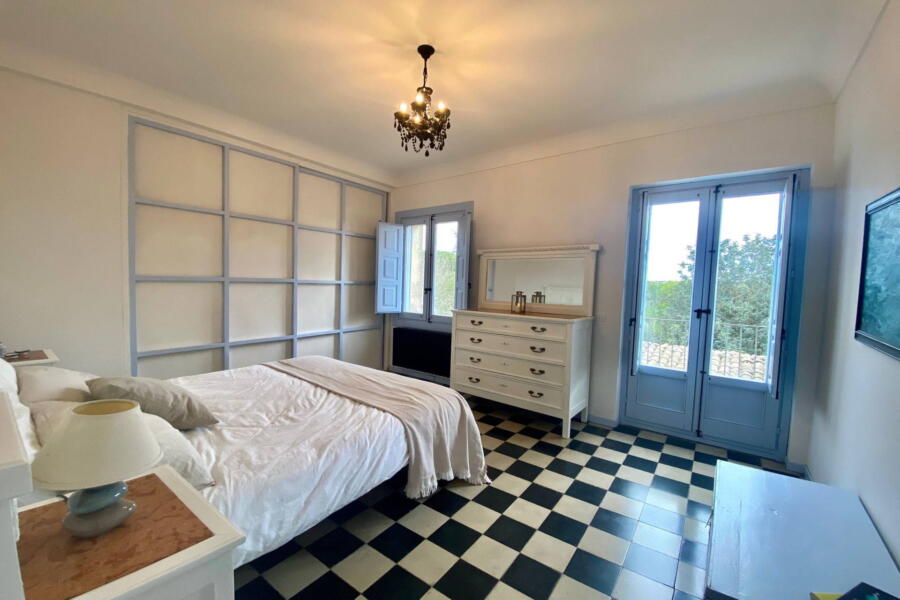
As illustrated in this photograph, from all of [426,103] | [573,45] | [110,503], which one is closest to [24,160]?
[426,103]

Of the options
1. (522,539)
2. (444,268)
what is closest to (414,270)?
(444,268)

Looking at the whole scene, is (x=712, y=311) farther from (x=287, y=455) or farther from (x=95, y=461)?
(x=95, y=461)

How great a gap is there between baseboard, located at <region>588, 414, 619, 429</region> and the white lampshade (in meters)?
3.29

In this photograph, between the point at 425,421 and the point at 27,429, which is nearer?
the point at 27,429

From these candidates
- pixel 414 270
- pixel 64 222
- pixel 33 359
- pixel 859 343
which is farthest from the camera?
pixel 414 270

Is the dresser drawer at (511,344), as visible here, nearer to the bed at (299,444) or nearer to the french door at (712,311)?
the french door at (712,311)

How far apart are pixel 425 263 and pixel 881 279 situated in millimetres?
3687

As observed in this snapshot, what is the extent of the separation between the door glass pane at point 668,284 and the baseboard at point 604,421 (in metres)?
0.59

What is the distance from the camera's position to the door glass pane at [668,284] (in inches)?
117

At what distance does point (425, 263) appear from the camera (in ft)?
14.7

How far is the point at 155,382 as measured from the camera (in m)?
1.71

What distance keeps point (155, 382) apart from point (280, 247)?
90.5 inches

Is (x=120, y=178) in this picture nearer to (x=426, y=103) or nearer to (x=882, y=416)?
(x=426, y=103)

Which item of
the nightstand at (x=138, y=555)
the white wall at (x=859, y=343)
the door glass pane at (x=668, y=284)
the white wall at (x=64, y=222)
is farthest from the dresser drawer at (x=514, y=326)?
the white wall at (x=64, y=222)
